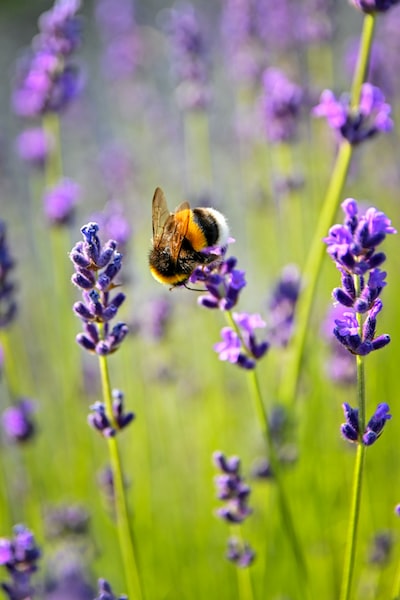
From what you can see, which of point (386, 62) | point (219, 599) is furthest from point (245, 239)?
point (219, 599)

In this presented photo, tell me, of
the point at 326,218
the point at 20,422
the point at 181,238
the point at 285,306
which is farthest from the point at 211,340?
the point at 181,238

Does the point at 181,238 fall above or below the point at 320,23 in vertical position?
below

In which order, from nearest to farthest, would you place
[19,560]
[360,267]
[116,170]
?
1. [360,267]
2. [19,560]
3. [116,170]

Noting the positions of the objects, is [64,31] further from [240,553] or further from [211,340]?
[211,340]

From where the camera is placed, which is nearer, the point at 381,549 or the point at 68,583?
the point at 68,583

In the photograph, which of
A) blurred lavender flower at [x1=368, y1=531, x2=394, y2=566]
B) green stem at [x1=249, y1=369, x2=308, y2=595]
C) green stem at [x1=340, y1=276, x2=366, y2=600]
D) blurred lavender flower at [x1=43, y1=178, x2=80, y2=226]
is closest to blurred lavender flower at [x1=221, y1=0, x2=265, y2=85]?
blurred lavender flower at [x1=43, y1=178, x2=80, y2=226]

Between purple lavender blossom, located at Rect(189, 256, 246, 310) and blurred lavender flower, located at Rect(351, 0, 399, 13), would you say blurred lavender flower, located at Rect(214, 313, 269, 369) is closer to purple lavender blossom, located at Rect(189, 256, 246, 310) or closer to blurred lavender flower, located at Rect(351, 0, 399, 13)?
→ purple lavender blossom, located at Rect(189, 256, 246, 310)
